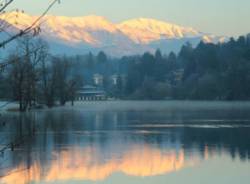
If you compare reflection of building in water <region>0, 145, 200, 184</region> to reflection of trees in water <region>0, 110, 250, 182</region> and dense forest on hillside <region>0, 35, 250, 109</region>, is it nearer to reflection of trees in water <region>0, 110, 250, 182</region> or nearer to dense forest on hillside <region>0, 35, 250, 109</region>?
Result: reflection of trees in water <region>0, 110, 250, 182</region>

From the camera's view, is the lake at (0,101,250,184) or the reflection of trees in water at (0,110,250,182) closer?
the lake at (0,101,250,184)

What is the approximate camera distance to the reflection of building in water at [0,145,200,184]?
58.7 feet

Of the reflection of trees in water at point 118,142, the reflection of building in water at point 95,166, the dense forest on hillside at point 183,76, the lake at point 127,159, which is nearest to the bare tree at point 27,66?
the lake at point 127,159

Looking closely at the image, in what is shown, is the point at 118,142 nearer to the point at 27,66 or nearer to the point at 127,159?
the point at 127,159

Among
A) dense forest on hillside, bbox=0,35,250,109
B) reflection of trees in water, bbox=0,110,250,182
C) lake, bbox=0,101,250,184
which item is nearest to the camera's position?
lake, bbox=0,101,250,184

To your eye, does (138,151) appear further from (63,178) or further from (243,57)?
(243,57)

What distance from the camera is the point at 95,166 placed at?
66.5 ft

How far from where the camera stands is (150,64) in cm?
18612

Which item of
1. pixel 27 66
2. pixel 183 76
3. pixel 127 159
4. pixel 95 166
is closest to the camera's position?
pixel 27 66

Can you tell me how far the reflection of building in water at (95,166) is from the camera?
705 inches

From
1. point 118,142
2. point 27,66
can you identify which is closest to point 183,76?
point 118,142

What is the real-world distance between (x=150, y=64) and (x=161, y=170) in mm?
166586

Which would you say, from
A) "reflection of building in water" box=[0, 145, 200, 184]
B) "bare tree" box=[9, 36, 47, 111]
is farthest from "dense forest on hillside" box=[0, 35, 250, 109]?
"reflection of building in water" box=[0, 145, 200, 184]

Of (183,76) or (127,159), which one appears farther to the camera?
(183,76)
